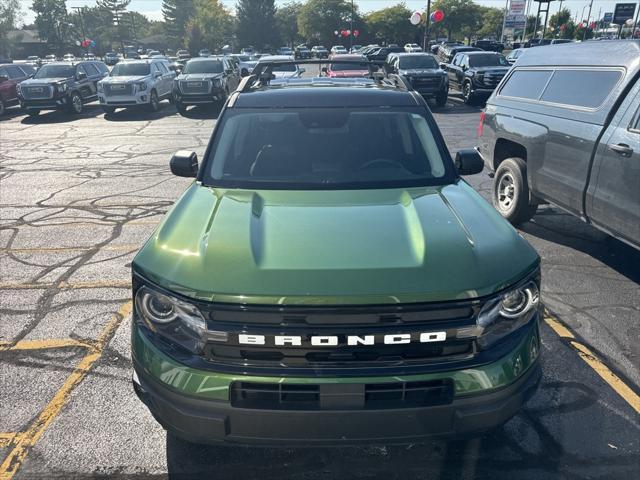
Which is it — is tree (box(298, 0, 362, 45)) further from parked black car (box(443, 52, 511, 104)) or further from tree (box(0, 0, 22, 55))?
parked black car (box(443, 52, 511, 104))

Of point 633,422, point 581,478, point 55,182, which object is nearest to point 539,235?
point 633,422

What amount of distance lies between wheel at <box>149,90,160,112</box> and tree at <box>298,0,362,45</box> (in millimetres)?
77322

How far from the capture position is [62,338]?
3965mm

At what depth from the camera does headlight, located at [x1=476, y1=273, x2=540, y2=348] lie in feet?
7.11

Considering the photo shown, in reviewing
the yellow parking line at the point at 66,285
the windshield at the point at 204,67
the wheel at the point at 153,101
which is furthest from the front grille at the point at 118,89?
the yellow parking line at the point at 66,285

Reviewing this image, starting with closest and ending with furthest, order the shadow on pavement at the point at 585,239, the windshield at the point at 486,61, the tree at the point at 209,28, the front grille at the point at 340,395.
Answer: the front grille at the point at 340,395, the shadow on pavement at the point at 585,239, the windshield at the point at 486,61, the tree at the point at 209,28

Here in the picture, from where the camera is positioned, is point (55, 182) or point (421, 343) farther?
point (55, 182)

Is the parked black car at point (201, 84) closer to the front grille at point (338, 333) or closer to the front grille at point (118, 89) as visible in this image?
the front grille at point (118, 89)

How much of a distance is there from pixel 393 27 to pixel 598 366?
297 ft

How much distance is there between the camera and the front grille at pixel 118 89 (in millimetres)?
17562

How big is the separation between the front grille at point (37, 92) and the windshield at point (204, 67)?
15.6ft

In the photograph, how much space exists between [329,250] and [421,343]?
0.58 meters

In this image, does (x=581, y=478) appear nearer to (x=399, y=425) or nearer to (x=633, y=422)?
(x=633, y=422)

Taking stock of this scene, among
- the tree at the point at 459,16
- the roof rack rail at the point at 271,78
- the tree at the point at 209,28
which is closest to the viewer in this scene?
the roof rack rail at the point at 271,78
